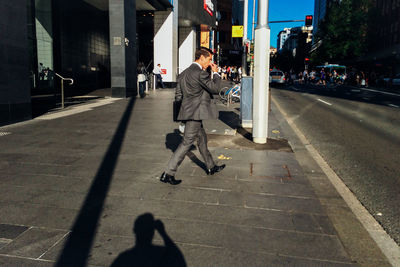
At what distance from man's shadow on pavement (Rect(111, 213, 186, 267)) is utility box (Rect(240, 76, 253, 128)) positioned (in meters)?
5.99

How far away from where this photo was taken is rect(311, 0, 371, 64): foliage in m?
55.9

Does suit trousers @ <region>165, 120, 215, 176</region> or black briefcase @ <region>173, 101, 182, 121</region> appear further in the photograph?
black briefcase @ <region>173, 101, 182, 121</region>

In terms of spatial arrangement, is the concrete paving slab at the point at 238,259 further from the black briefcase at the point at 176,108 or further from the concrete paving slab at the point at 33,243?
the black briefcase at the point at 176,108

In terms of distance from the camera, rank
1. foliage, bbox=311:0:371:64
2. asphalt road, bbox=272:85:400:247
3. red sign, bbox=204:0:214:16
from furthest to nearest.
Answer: foliage, bbox=311:0:371:64 < red sign, bbox=204:0:214:16 < asphalt road, bbox=272:85:400:247

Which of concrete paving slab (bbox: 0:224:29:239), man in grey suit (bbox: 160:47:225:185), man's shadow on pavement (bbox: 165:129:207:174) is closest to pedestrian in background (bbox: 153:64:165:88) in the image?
man's shadow on pavement (bbox: 165:129:207:174)

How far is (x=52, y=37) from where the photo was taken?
661 inches

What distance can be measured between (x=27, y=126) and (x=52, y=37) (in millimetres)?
9818

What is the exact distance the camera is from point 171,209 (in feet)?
11.6

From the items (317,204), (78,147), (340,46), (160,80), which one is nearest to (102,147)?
(78,147)

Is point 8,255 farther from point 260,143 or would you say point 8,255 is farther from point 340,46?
point 340,46

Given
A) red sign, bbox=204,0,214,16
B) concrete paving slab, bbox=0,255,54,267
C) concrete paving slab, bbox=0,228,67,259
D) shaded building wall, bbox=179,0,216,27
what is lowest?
concrete paving slab, bbox=0,255,54,267

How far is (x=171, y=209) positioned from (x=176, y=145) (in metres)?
3.27

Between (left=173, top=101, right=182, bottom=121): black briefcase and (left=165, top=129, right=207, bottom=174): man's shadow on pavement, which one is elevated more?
(left=173, top=101, right=182, bottom=121): black briefcase

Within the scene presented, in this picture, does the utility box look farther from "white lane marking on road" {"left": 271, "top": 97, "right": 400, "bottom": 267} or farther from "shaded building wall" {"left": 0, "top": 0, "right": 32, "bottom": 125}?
"shaded building wall" {"left": 0, "top": 0, "right": 32, "bottom": 125}
